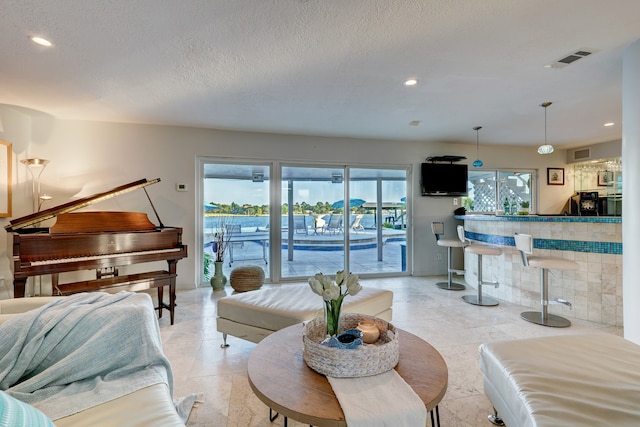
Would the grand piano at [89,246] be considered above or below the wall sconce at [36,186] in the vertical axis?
below

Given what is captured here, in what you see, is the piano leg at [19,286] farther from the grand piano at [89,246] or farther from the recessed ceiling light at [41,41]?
the recessed ceiling light at [41,41]

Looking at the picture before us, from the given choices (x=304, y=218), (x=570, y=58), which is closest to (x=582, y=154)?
(x=570, y=58)

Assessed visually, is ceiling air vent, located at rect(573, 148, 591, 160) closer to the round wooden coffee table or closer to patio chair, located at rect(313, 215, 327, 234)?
patio chair, located at rect(313, 215, 327, 234)

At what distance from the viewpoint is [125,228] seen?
3.48 m

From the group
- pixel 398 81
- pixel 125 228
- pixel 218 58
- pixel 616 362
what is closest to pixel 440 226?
pixel 398 81

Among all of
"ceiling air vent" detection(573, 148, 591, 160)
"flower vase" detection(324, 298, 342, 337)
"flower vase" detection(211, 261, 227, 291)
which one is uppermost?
"ceiling air vent" detection(573, 148, 591, 160)

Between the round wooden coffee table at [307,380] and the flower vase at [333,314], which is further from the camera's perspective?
the flower vase at [333,314]

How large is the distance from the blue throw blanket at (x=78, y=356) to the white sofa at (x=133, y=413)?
0.12 feet

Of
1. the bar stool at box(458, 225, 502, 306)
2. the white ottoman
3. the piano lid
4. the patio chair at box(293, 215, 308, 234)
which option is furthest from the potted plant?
the bar stool at box(458, 225, 502, 306)

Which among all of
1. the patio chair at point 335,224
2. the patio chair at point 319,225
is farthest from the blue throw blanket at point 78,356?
the patio chair at point 335,224

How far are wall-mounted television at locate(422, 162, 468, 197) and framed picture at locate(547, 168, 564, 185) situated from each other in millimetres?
2053

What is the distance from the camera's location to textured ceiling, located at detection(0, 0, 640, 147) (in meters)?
1.99

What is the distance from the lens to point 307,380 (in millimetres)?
1359

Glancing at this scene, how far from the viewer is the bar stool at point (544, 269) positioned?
10.4 ft
